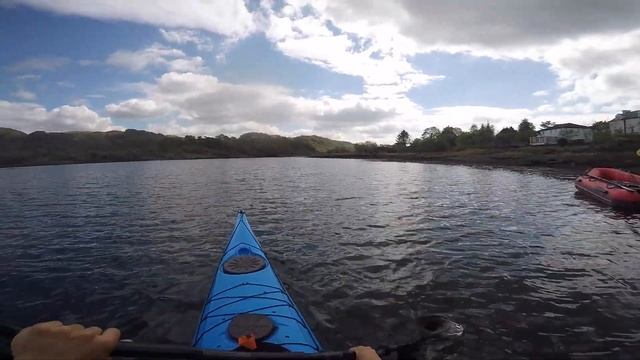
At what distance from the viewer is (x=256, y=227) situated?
20.5m

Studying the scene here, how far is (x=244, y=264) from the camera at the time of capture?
10.2m

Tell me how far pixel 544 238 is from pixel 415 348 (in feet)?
40.9

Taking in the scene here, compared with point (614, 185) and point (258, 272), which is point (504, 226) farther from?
point (258, 272)

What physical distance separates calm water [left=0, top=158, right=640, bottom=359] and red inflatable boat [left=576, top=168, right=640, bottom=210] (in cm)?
114

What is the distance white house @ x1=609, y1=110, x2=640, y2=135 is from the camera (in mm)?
107750

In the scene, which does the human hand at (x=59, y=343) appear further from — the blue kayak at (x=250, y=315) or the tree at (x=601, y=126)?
the tree at (x=601, y=126)

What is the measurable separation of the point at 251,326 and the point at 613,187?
27855 mm

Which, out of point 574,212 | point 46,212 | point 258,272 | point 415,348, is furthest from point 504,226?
point 46,212

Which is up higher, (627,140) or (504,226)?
(627,140)

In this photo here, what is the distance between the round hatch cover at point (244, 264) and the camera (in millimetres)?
9742

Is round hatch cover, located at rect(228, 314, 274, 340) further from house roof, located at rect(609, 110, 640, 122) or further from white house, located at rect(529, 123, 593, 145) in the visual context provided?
house roof, located at rect(609, 110, 640, 122)

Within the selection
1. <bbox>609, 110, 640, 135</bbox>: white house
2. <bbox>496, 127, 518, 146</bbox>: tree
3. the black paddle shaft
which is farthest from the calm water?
<bbox>609, 110, 640, 135</bbox>: white house

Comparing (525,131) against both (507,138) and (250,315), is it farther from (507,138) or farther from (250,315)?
(250,315)

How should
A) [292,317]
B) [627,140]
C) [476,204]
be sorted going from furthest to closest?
[627,140] → [476,204] → [292,317]
